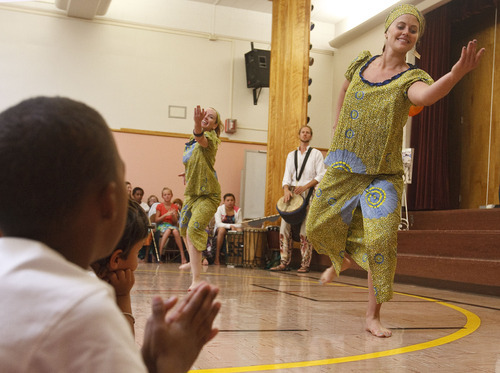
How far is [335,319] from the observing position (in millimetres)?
3090

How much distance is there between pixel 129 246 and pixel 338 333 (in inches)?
57.2

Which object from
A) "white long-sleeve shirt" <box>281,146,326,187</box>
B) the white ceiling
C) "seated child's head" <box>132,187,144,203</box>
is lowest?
"seated child's head" <box>132,187,144,203</box>

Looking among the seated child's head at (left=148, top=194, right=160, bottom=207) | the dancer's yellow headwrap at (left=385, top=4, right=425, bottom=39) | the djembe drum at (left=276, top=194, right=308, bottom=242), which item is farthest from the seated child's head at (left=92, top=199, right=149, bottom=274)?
the seated child's head at (left=148, top=194, right=160, bottom=207)

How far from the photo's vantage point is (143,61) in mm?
10891

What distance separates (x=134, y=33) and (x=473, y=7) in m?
5.97

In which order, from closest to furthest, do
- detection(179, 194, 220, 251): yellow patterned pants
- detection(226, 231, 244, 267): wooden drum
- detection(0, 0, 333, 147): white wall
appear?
1. detection(179, 194, 220, 251): yellow patterned pants
2. detection(226, 231, 244, 267): wooden drum
3. detection(0, 0, 333, 147): white wall

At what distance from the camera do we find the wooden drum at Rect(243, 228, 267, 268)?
839cm

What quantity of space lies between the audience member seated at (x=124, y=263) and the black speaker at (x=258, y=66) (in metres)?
9.73

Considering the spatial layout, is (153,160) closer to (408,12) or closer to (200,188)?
(200,188)

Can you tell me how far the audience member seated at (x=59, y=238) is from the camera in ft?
1.94

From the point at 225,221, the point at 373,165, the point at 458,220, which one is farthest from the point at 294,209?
the point at 373,165

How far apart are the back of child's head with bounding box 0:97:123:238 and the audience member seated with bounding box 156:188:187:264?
8.31 metres

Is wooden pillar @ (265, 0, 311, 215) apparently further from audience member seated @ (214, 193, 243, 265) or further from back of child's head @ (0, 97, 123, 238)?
back of child's head @ (0, 97, 123, 238)

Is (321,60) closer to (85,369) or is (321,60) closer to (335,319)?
(335,319)
